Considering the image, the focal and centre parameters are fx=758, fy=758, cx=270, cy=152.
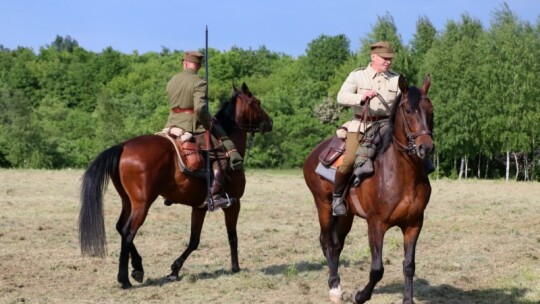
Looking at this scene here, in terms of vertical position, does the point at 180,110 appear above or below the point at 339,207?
above

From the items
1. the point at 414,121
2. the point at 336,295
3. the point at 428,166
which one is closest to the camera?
→ the point at 414,121

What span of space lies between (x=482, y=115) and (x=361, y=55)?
12.2 m

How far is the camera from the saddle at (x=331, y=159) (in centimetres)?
986

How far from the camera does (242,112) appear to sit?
12500 mm

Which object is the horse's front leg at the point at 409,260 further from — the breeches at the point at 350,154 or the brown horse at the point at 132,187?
the brown horse at the point at 132,187

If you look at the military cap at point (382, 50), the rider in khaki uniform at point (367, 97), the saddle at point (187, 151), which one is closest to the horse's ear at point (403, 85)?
the rider in khaki uniform at point (367, 97)

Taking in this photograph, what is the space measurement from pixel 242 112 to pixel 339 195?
341 cm

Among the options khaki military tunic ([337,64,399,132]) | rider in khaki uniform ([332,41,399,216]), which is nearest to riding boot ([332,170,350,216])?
rider in khaki uniform ([332,41,399,216])

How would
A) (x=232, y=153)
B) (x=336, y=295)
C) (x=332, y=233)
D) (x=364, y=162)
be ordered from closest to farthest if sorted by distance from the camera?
(x=364, y=162) → (x=336, y=295) → (x=332, y=233) → (x=232, y=153)

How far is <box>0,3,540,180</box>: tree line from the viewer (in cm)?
5453

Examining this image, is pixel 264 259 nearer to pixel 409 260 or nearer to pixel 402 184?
pixel 409 260

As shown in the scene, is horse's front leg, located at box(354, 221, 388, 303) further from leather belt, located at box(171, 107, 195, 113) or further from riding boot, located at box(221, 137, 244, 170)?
leather belt, located at box(171, 107, 195, 113)

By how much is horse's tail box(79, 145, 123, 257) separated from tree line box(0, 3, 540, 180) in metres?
20.8

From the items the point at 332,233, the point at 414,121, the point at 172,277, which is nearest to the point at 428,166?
the point at 414,121
